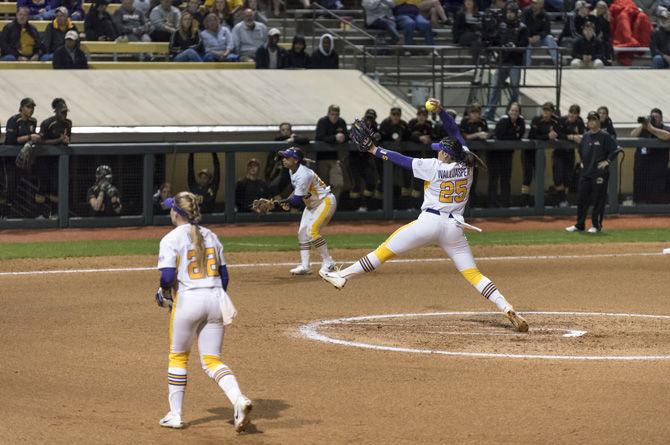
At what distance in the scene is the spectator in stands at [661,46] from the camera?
A: 97.5 ft

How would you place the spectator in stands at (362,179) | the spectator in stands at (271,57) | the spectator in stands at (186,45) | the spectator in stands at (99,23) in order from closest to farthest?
the spectator in stands at (362,179) → the spectator in stands at (99,23) → the spectator in stands at (186,45) → the spectator in stands at (271,57)

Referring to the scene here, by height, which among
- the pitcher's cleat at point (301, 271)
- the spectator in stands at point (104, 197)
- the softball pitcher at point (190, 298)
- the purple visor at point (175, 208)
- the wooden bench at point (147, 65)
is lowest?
the pitcher's cleat at point (301, 271)

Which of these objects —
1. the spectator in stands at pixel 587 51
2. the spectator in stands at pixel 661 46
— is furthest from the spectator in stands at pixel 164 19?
the spectator in stands at pixel 661 46

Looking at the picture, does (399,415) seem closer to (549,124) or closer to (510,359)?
(510,359)

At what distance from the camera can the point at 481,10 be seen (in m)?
30.6

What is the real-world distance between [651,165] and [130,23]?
35.4 ft

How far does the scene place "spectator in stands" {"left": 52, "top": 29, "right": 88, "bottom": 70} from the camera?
24234 millimetres

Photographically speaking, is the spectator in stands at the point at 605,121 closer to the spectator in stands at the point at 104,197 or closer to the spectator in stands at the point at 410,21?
the spectator in stands at the point at 410,21

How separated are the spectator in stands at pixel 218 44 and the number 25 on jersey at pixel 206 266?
17268 mm

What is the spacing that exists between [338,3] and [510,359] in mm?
19404

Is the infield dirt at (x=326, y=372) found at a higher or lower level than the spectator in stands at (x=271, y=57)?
lower

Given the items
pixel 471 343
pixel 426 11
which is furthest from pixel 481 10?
pixel 471 343

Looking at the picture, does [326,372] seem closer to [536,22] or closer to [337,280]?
[337,280]

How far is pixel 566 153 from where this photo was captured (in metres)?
24.7
